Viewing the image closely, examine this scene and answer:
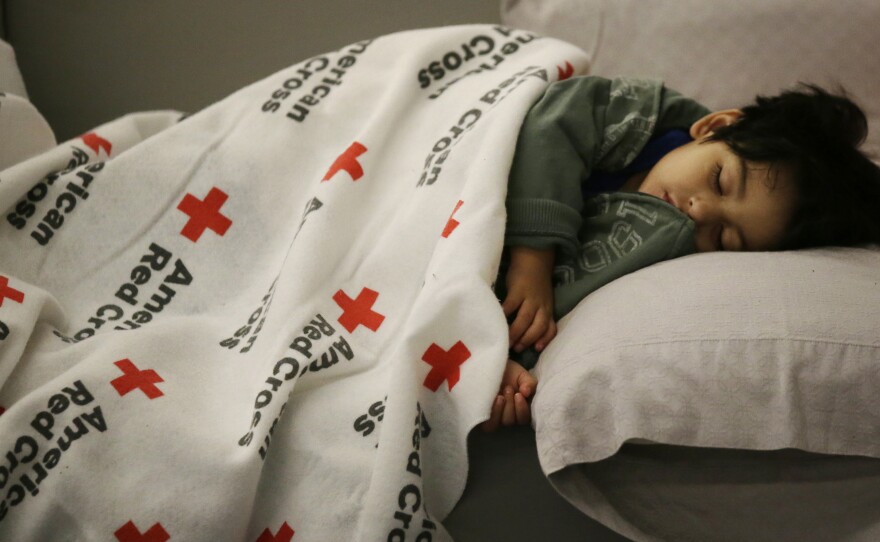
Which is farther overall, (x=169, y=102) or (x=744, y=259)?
(x=169, y=102)

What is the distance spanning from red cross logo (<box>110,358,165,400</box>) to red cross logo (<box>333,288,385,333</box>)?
0.19m

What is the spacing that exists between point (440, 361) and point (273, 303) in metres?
0.19

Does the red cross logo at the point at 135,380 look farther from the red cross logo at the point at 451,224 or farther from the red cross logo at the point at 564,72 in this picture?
the red cross logo at the point at 564,72

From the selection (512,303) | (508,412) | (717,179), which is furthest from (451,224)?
(717,179)

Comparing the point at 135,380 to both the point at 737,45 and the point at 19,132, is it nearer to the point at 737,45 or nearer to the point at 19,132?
the point at 19,132

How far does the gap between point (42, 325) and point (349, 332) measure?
12.3 inches

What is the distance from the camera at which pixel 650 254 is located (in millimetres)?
819

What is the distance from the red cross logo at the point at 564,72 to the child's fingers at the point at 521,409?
1.48 ft

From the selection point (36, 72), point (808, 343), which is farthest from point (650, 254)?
point (36, 72)

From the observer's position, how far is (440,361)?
75 centimetres

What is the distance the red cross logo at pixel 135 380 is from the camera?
27.8 inches

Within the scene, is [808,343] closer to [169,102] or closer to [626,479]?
[626,479]

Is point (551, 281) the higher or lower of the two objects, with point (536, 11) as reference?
lower

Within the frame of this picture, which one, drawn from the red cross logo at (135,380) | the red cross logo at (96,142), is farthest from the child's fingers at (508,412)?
the red cross logo at (96,142)
